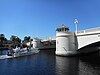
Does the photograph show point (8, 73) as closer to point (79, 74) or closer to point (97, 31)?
point (79, 74)

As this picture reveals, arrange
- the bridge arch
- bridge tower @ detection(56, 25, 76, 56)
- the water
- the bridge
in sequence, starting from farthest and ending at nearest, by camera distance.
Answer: bridge tower @ detection(56, 25, 76, 56) < the bridge < the bridge arch < the water

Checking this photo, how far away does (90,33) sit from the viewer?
115 ft

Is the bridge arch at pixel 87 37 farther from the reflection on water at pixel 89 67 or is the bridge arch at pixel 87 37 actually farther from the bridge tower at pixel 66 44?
the reflection on water at pixel 89 67

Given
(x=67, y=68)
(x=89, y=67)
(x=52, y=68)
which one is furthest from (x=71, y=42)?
(x=52, y=68)

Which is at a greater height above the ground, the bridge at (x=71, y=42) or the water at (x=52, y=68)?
the bridge at (x=71, y=42)

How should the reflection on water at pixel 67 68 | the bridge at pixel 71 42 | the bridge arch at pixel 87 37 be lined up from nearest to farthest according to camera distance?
the reflection on water at pixel 67 68 < the bridge arch at pixel 87 37 < the bridge at pixel 71 42

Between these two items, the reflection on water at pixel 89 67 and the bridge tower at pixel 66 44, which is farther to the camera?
the bridge tower at pixel 66 44

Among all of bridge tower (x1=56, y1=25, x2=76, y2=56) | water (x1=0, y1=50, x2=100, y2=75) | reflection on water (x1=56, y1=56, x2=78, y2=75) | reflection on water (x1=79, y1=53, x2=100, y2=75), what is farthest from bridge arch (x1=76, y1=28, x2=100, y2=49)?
reflection on water (x1=56, y1=56, x2=78, y2=75)

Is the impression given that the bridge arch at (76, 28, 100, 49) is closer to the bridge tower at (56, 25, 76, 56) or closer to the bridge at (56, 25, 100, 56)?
the bridge at (56, 25, 100, 56)

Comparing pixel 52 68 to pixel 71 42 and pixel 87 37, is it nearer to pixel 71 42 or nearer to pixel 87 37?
pixel 87 37

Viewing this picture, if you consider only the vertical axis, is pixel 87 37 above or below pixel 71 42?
above

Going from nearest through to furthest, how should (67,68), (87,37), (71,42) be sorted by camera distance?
(67,68)
(87,37)
(71,42)

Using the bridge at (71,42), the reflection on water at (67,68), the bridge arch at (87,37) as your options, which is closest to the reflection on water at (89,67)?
the reflection on water at (67,68)

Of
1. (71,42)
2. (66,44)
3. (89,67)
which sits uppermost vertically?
(71,42)
